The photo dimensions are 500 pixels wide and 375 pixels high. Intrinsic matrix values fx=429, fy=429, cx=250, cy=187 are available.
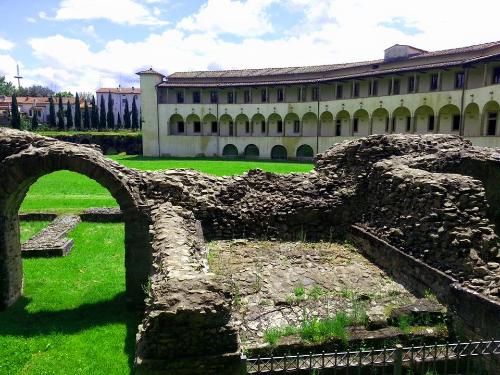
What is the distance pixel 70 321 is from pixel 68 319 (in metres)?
0.14

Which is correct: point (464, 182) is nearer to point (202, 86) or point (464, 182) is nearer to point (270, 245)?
point (270, 245)

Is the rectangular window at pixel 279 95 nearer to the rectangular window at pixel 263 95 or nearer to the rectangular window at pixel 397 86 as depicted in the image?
the rectangular window at pixel 263 95

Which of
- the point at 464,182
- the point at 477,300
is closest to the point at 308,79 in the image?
the point at 464,182

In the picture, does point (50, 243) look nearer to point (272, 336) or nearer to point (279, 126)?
point (272, 336)

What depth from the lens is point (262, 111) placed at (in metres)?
50.6

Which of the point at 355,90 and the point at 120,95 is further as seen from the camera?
the point at 120,95

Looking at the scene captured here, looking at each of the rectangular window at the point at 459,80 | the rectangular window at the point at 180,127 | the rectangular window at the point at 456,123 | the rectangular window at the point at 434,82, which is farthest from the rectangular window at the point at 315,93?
the rectangular window at the point at 180,127

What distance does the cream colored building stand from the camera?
34.9m

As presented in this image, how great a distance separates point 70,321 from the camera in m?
9.25

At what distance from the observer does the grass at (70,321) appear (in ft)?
24.7

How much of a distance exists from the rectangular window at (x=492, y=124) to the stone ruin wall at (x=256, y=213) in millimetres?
23327

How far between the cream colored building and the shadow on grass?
30.8 meters

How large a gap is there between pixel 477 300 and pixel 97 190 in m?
24.1

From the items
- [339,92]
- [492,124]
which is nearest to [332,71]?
[339,92]
